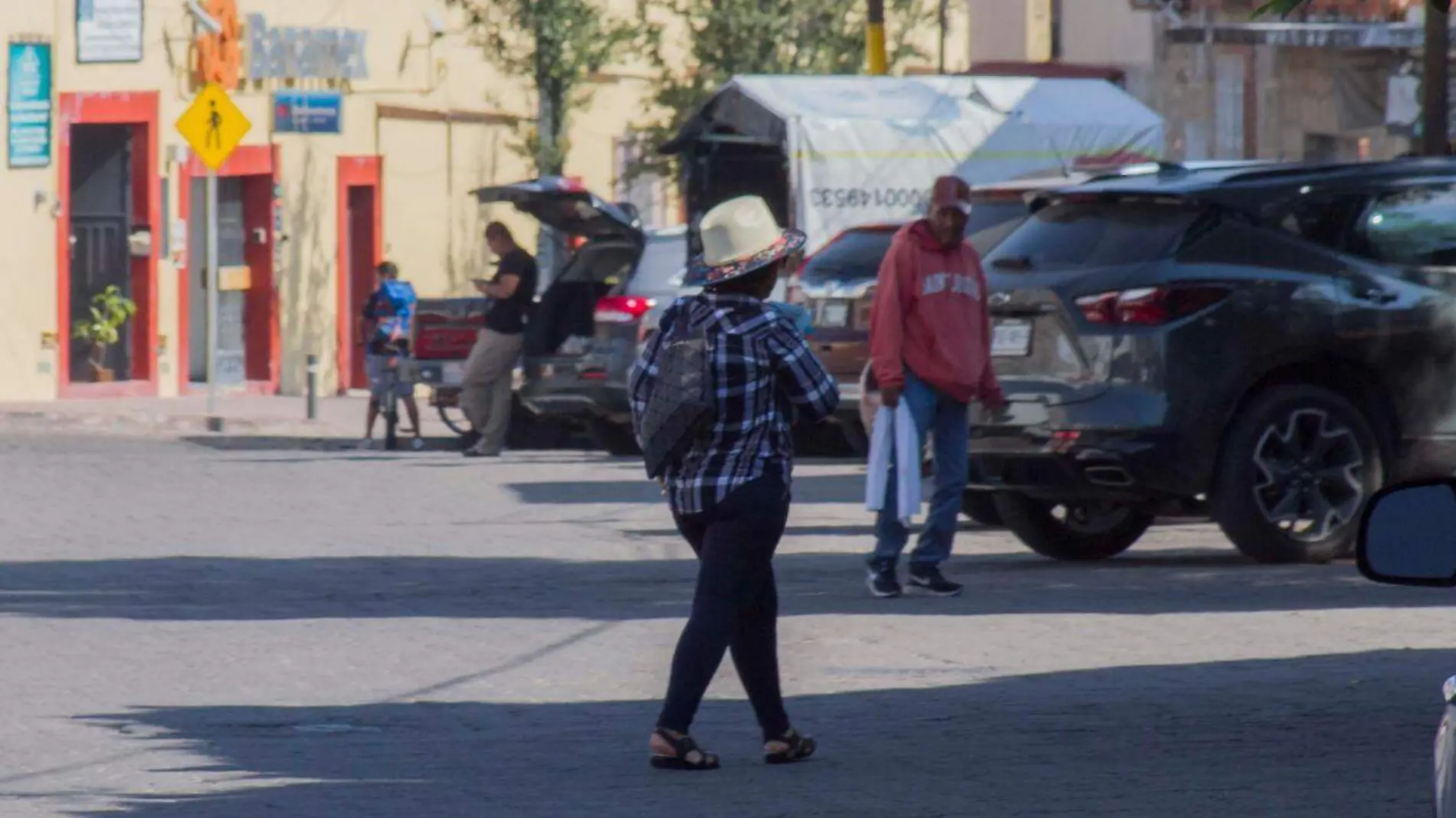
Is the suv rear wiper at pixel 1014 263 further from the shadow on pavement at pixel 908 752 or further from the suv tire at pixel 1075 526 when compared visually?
the shadow on pavement at pixel 908 752

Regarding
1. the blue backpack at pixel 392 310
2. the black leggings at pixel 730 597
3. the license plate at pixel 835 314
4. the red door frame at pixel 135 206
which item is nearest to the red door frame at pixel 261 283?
the red door frame at pixel 135 206

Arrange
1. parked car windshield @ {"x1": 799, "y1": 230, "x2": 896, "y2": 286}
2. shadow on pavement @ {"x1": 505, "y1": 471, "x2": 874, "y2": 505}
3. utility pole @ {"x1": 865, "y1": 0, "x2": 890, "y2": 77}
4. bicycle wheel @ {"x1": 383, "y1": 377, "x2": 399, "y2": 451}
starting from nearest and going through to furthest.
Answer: shadow on pavement @ {"x1": 505, "y1": 471, "x2": 874, "y2": 505} < parked car windshield @ {"x1": 799, "y1": 230, "x2": 896, "y2": 286} < bicycle wheel @ {"x1": 383, "y1": 377, "x2": 399, "y2": 451} < utility pole @ {"x1": 865, "y1": 0, "x2": 890, "y2": 77}

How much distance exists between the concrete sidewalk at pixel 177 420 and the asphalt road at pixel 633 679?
1092 cm

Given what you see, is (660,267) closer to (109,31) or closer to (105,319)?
(105,319)

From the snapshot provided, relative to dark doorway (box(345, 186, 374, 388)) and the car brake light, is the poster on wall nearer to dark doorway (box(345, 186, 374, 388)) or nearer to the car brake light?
dark doorway (box(345, 186, 374, 388))

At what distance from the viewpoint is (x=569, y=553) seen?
15.6 m

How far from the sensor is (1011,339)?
45.8 feet

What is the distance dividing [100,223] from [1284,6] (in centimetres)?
2511

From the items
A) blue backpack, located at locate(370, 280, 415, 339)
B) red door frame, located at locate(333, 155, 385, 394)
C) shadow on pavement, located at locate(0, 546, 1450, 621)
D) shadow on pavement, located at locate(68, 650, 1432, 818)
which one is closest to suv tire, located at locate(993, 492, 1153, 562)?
shadow on pavement, located at locate(0, 546, 1450, 621)

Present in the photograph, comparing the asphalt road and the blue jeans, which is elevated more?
the blue jeans

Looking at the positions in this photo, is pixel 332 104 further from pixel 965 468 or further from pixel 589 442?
pixel 965 468

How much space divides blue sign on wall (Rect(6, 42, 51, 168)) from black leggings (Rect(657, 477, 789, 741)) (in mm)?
23992

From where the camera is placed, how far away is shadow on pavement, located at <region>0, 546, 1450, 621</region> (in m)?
12.7

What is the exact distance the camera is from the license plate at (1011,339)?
1388 centimetres
